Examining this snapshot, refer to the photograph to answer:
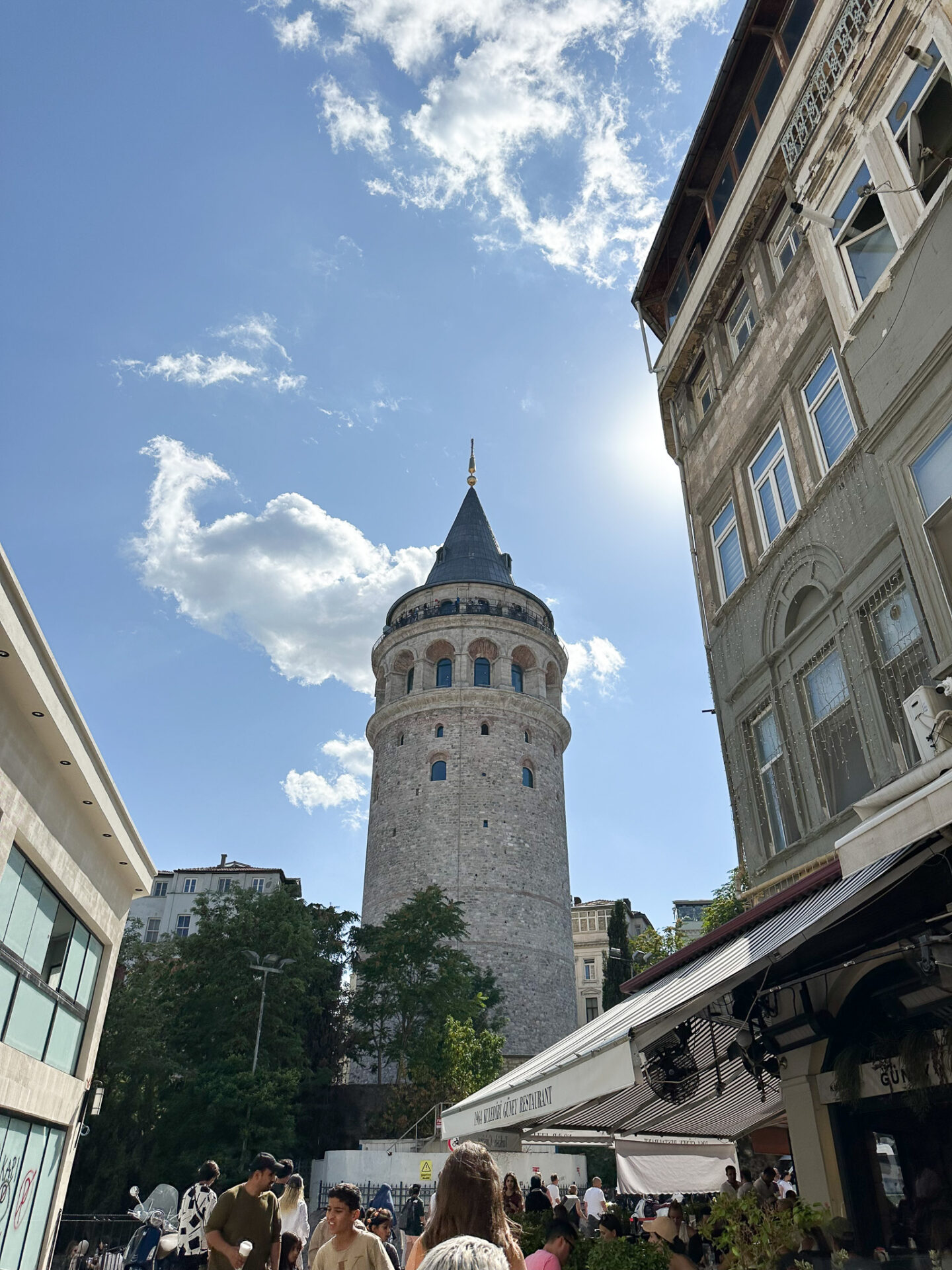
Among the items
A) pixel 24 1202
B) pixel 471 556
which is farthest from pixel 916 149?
pixel 471 556

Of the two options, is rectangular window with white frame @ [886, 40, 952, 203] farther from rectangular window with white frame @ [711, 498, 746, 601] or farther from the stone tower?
the stone tower

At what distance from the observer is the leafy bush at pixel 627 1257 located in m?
6.12

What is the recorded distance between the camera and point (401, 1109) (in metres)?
26.9

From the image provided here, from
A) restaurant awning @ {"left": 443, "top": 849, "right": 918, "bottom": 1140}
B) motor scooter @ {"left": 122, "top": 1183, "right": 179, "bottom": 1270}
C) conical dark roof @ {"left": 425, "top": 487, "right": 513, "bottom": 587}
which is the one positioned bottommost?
motor scooter @ {"left": 122, "top": 1183, "right": 179, "bottom": 1270}

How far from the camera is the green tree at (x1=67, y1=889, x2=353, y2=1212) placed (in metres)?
24.3

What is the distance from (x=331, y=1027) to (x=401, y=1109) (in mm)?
5649

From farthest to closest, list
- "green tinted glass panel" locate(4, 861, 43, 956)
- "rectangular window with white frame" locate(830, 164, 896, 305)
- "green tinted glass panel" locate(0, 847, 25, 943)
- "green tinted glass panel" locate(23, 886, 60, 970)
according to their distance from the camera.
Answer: "green tinted glass panel" locate(23, 886, 60, 970)
"green tinted glass panel" locate(4, 861, 43, 956)
"green tinted glass panel" locate(0, 847, 25, 943)
"rectangular window with white frame" locate(830, 164, 896, 305)

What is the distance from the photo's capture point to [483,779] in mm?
36844

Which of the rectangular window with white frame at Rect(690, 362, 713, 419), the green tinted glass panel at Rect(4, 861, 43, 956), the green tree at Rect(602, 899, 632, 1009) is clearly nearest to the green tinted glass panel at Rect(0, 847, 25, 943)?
the green tinted glass panel at Rect(4, 861, 43, 956)

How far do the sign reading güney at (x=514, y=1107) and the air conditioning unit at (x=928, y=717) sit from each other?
350cm

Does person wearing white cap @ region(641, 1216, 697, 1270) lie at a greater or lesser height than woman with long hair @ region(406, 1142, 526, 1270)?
lesser

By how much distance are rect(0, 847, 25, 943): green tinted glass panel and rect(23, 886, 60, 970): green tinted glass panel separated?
0.80 m

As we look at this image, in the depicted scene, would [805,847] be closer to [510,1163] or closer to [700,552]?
[700,552]

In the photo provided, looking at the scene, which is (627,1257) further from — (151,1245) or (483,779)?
(483,779)
